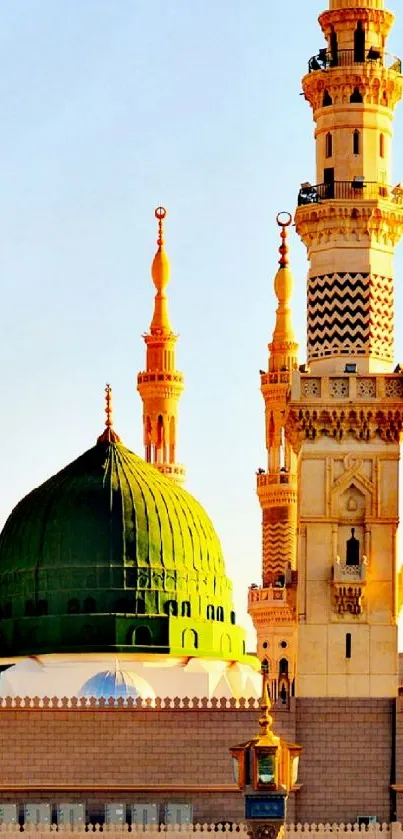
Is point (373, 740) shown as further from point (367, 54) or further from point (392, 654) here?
point (367, 54)

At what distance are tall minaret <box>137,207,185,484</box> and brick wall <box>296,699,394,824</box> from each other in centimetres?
1704

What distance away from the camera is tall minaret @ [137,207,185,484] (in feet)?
266

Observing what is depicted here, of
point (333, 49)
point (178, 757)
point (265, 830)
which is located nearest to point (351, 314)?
point (333, 49)

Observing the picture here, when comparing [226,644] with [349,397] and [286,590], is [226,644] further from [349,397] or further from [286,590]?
[349,397]

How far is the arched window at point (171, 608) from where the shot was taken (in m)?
72.8

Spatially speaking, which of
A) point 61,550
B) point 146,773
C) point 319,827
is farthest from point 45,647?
point 319,827

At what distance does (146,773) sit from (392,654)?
561 cm

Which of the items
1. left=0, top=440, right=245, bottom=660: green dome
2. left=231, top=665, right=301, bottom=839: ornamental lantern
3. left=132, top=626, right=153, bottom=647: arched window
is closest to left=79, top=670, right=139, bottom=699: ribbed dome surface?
left=0, top=440, right=245, bottom=660: green dome

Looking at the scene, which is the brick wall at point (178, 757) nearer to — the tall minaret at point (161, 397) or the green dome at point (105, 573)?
the green dome at point (105, 573)

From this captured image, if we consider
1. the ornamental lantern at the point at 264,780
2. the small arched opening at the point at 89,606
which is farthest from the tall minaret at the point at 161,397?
the ornamental lantern at the point at 264,780

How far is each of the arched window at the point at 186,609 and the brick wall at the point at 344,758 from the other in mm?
8509

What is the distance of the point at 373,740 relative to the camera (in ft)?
212

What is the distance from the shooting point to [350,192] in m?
67.5

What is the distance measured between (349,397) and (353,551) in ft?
10.5
